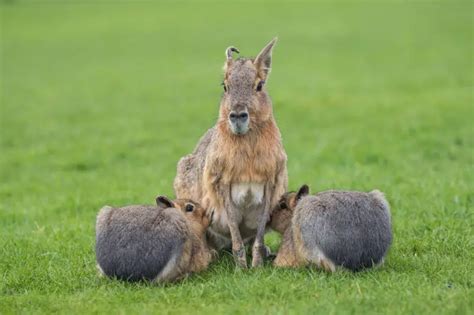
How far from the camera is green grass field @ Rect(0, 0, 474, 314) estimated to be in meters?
6.77

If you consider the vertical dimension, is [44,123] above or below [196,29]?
below

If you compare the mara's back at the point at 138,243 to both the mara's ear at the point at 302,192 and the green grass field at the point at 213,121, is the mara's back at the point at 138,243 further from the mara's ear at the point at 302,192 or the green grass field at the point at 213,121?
the mara's ear at the point at 302,192

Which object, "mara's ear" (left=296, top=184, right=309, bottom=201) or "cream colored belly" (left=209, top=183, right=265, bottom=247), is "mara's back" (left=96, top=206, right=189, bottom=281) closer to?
"cream colored belly" (left=209, top=183, right=265, bottom=247)

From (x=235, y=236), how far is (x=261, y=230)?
26 cm

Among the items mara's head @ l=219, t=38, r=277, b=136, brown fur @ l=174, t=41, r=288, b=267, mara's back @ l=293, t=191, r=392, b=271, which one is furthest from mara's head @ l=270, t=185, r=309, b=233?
mara's head @ l=219, t=38, r=277, b=136

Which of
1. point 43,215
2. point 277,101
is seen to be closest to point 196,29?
point 277,101

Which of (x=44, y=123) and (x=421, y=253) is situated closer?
(x=421, y=253)

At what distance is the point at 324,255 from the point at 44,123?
13.0m

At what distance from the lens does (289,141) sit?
15.6 m

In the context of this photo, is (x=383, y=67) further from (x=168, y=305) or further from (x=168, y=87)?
(x=168, y=305)

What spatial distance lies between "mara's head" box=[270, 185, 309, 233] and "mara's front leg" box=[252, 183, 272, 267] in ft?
0.48

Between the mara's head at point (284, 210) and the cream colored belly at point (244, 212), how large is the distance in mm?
201

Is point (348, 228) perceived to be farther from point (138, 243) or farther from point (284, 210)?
point (138, 243)

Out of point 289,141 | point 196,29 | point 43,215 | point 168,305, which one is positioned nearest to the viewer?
point 168,305
